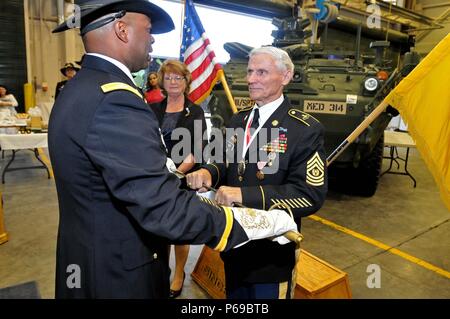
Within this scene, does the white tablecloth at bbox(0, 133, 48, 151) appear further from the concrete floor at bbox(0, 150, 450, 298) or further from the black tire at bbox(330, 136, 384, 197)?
the black tire at bbox(330, 136, 384, 197)

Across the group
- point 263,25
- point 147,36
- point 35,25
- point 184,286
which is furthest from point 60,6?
point 147,36

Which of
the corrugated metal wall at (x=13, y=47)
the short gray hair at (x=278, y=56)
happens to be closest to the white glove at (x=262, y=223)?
the short gray hair at (x=278, y=56)

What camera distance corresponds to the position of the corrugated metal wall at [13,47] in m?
8.35

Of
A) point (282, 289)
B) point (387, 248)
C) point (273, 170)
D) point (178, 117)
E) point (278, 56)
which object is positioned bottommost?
point (387, 248)

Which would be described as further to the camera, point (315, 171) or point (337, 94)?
point (337, 94)

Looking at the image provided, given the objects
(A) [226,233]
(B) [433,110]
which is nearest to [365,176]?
(B) [433,110]

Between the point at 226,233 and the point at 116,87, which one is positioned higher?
the point at 116,87

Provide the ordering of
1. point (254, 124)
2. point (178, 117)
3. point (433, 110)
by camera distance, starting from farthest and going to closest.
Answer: point (178, 117)
point (433, 110)
point (254, 124)

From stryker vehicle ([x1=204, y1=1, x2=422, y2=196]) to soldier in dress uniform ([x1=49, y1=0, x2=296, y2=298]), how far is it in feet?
11.6

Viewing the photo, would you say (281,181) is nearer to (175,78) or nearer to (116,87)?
(116,87)

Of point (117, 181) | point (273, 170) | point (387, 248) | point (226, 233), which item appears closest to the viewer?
point (117, 181)

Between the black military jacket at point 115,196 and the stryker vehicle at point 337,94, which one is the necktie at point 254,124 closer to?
the black military jacket at point 115,196

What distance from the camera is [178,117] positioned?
270 centimetres

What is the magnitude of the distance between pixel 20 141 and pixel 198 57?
2793 millimetres
